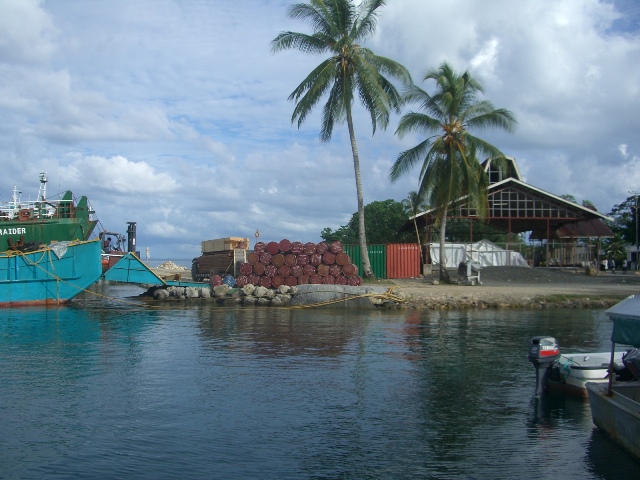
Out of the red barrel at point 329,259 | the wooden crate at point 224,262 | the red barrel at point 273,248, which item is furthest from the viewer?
the wooden crate at point 224,262

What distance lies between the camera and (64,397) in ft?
36.9

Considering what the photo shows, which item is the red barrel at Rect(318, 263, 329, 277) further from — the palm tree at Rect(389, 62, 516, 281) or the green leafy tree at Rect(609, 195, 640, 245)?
the green leafy tree at Rect(609, 195, 640, 245)

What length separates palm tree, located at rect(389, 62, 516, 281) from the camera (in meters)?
31.8

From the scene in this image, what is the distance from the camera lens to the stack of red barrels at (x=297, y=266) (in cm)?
2989

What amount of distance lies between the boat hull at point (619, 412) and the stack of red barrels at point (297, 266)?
20.4 meters

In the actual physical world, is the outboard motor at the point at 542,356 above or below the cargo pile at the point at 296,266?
below

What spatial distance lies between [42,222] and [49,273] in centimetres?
501

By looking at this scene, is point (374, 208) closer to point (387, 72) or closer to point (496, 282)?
point (496, 282)

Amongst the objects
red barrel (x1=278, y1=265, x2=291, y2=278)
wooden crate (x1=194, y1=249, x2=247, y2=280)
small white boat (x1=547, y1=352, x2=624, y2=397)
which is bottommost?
small white boat (x1=547, y1=352, x2=624, y2=397)

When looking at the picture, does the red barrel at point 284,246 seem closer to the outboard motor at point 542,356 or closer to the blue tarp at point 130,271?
the blue tarp at point 130,271

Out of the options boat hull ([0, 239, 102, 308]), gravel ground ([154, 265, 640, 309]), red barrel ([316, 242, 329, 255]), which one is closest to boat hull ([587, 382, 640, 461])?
gravel ground ([154, 265, 640, 309])

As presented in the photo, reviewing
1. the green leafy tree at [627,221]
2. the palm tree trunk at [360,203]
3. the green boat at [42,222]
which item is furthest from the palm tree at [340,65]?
the green leafy tree at [627,221]

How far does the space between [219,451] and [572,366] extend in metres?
6.25

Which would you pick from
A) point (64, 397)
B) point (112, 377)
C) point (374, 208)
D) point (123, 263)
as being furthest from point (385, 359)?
point (374, 208)
